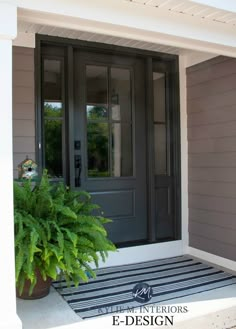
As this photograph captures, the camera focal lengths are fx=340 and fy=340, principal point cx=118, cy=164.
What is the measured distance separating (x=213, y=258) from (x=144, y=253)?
0.66 meters

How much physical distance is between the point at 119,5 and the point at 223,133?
5.43ft

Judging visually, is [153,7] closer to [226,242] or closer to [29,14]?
[29,14]

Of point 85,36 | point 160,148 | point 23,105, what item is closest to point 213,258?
point 160,148

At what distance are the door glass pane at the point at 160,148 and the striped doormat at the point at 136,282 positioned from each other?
0.92m

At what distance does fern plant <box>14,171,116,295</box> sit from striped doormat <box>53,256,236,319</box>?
218 mm

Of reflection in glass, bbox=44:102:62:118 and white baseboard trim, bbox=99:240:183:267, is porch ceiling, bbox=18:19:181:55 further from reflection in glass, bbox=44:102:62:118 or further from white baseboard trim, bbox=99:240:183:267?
white baseboard trim, bbox=99:240:183:267

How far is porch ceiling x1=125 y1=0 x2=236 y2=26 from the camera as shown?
6.16ft

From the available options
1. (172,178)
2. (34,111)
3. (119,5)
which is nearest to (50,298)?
(34,111)

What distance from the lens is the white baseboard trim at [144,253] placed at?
3170 mm

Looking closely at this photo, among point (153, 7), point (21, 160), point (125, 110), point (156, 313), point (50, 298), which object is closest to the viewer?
point (153, 7)

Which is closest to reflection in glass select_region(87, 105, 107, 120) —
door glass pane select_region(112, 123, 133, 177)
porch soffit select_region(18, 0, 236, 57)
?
door glass pane select_region(112, 123, 133, 177)

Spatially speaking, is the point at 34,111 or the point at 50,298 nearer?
the point at 50,298

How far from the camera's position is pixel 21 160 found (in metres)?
2.83

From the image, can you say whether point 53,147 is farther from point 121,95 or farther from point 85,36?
point 85,36
